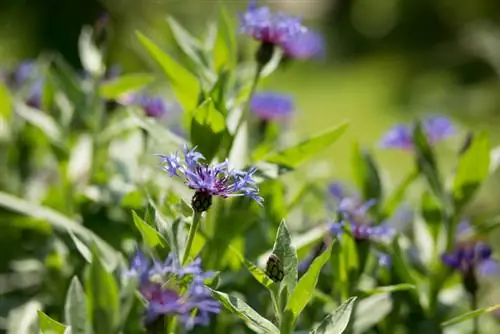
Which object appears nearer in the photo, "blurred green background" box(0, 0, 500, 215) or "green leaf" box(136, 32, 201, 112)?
"green leaf" box(136, 32, 201, 112)

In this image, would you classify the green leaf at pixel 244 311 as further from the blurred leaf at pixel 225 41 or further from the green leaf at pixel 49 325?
the blurred leaf at pixel 225 41

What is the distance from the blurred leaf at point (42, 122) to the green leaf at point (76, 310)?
29cm

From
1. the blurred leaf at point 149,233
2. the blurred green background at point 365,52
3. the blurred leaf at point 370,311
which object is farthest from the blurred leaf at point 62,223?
the blurred green background at point 365,52

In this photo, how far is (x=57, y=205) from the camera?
926mm

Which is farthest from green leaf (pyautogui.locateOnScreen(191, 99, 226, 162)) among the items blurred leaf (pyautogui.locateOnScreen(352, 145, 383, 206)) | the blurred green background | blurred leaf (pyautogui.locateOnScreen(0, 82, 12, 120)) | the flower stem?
the blurred green background

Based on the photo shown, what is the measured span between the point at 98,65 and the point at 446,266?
43cm

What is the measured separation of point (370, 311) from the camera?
757mm

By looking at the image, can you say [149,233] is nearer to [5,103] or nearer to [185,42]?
[185,42]

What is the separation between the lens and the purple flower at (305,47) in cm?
103

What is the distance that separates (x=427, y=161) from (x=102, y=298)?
37cm

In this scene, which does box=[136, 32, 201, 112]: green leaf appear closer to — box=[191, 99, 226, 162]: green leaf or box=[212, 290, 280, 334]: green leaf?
box=[191, 99, 226, 162]: green leaf

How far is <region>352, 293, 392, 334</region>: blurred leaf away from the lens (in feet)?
2.46

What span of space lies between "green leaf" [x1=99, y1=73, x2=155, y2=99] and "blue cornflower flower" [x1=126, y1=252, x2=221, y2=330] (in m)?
0.32

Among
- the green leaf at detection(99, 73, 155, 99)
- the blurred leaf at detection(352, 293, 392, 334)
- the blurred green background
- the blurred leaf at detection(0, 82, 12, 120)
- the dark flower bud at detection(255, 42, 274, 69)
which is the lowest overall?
the blurred green background
